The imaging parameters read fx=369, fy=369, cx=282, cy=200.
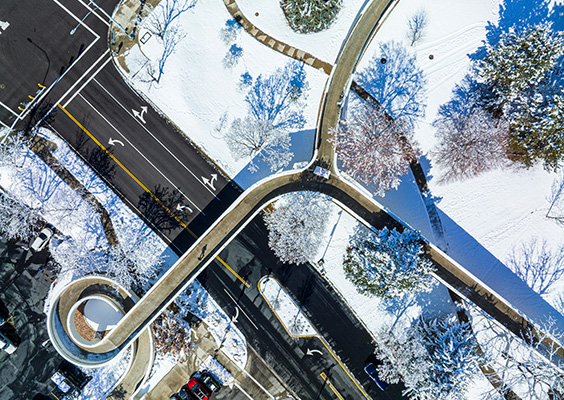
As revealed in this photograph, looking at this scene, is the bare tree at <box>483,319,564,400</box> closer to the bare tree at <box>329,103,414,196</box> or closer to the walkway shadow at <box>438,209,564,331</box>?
the walkway shadow at <box>438,209,564,331</box>

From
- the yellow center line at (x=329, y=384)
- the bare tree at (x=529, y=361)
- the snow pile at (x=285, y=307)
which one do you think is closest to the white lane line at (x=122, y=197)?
the snow pile at (x=285, y=307)

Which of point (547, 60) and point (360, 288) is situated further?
point (360, 288)

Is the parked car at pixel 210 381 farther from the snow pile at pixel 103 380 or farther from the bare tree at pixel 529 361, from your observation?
the bare tree at pixel 529 361

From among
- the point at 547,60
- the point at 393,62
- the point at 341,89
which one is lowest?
the point at 341,89

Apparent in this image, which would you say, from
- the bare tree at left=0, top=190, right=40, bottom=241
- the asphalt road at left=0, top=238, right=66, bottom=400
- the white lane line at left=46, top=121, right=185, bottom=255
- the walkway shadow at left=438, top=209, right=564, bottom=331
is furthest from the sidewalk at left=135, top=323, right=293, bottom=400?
the walkway shadow at left=438, top=209, right=564, bottom=331

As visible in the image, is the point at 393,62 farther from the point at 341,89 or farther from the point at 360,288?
the point at 360,288

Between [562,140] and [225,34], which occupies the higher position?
[562,140]

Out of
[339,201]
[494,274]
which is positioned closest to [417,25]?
[339,201]

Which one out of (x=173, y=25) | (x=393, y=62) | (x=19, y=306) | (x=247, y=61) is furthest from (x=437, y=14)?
(x=19, y=306)
